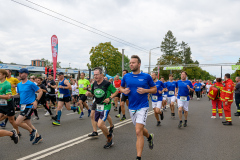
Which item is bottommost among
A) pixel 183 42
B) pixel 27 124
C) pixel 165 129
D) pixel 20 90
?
pixel 165 129

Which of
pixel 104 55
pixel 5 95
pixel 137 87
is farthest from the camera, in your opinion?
pixel 104 55

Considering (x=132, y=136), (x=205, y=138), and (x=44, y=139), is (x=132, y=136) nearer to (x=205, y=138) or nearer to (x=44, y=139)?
(x=205, y=138)

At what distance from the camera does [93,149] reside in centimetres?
466

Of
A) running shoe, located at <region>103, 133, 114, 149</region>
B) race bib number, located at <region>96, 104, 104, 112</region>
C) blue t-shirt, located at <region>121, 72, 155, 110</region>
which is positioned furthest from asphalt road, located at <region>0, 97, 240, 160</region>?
blue t-shirt, located at <region>121, 72, 155, 110</region>

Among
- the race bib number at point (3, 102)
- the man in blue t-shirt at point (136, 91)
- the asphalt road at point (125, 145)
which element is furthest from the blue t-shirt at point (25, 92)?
the man in blue t-shirt at point (136, 91)

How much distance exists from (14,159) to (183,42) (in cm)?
8267

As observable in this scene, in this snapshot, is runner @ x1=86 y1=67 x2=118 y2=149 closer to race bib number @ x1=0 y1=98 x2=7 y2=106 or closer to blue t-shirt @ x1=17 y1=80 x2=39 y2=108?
blue t-shirt @ x1=17 y1=80 x2=39 y2=108

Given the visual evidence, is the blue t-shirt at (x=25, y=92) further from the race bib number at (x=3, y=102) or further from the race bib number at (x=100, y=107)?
the race bib number at (x=100, y=107)

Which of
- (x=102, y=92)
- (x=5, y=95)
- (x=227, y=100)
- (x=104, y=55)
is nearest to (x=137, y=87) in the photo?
(x=102, y=92)

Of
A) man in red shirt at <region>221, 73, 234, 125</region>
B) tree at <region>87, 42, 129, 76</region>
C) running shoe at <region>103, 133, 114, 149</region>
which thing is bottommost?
running shoe at <region>103, 133, 114, 149</region>

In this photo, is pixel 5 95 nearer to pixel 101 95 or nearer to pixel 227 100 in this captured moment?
pixel 101 95

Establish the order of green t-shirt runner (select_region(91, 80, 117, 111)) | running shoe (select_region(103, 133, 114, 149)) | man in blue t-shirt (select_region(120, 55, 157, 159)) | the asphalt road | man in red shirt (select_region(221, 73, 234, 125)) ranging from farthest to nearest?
1. man in red shirt (select_region(221, 73, 234, 125))
2. green t-shirt runner (select_region(91, 80, 117, 111))
3. running shoe (select_region(103, 133, 114, 149))
4. the asphalt road
5. man in blue t-shirt (select_region(120, 55, 157, 159))

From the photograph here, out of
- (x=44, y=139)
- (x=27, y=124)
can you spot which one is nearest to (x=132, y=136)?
(x=44, y=139)

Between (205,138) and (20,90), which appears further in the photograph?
(205,138)
